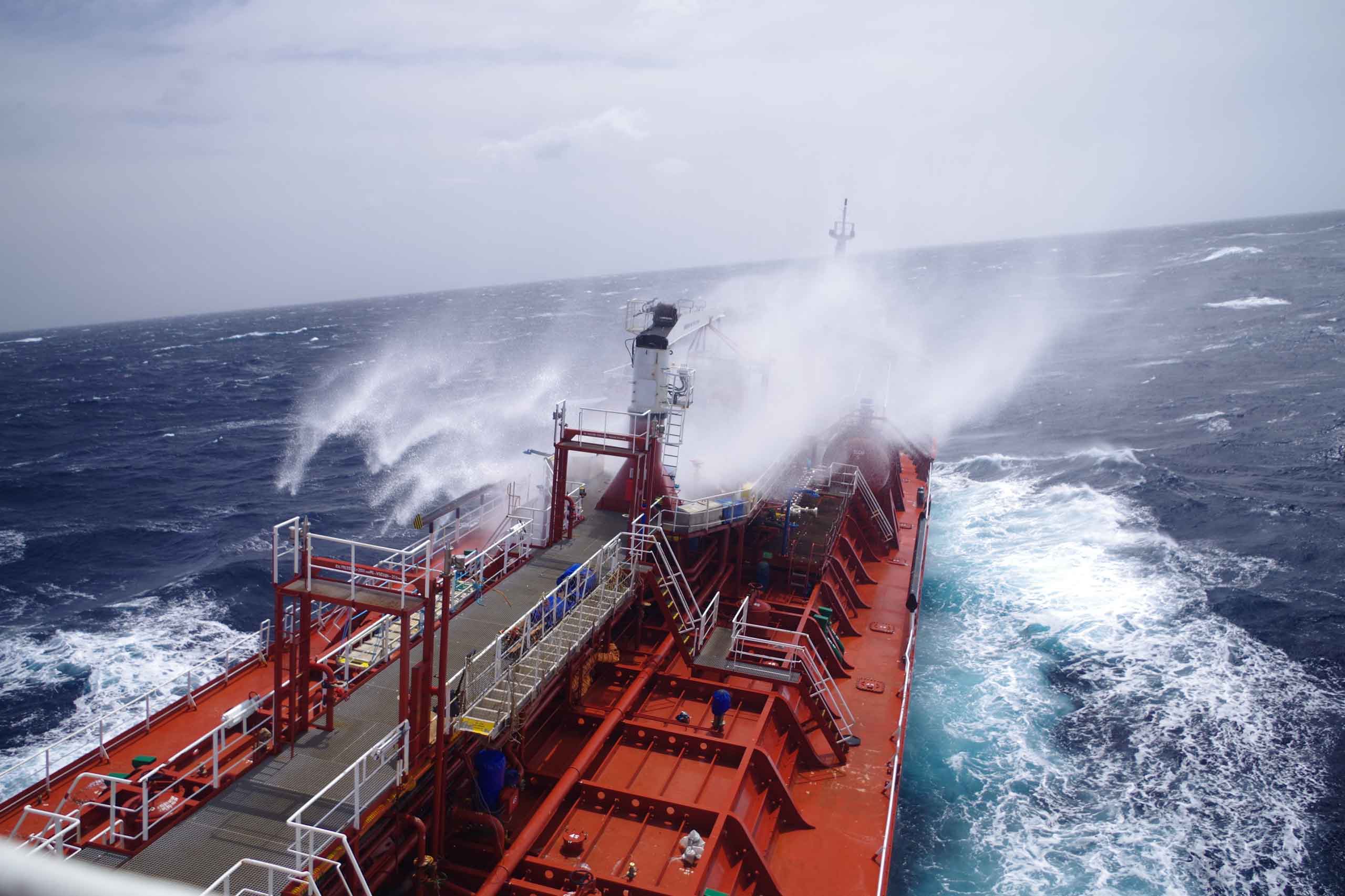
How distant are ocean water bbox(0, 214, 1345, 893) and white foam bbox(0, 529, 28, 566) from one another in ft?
1.39

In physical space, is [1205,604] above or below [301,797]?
below

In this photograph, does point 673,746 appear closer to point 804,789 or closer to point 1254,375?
point 804,789

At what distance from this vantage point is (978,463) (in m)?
57.2

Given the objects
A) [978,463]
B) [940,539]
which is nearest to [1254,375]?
[978,463]

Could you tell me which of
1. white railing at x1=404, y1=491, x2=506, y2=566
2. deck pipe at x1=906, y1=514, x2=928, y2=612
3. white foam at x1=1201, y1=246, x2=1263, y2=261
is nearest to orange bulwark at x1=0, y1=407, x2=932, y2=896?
deck pipe at x1=906, y1=514, x2=928, y2=612

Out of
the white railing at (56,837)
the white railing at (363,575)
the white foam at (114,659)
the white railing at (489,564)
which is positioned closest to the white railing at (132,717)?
the white foam at (114,659)

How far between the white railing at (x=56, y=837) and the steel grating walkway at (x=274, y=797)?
25 centimetres

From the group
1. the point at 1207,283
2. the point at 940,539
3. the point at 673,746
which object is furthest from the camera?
the point at 1207,283

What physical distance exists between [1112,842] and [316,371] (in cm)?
9860

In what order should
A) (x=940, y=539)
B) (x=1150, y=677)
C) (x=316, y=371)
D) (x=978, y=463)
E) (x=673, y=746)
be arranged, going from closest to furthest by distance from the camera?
1. (x=673, y=746)
2. (x=1150, y=677)
3. (x=940, y=539)
4. (x=978, y=463)
5. (x=316, y=371)

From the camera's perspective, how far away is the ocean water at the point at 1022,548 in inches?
926

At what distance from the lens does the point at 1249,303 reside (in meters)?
96.8

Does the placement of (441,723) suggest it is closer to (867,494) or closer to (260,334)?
(867,494)

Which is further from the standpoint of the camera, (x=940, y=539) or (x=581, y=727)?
(x=940, y=539)
